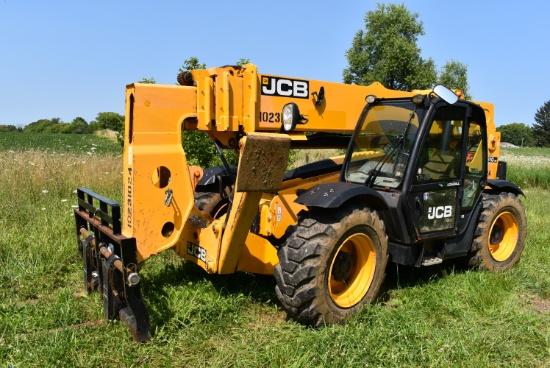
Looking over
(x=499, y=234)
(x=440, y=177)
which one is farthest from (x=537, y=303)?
(x=440, y=177)

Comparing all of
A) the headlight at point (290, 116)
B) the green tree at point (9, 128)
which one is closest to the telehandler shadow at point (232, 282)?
the headlight at point (290, 116)

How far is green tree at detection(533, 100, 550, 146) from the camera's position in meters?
79.2

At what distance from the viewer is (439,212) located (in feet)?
16.2

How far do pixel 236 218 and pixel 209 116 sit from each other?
88 cm

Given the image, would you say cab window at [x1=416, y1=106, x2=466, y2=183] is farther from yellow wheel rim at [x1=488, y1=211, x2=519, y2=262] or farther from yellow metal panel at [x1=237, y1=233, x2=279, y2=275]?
yellow metal panel at [x1=237, y1=233, x2=279, y2=275]

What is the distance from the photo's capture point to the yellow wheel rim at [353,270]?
4.27 meters

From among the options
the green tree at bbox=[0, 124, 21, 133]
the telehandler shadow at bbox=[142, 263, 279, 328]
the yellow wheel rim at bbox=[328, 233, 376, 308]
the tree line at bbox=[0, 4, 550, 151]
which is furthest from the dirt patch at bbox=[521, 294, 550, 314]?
the green tree at bbox=[0, 124, 21, 133]

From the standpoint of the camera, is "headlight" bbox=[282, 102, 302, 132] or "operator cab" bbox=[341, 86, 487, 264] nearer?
"headlight" bbox=[282, 102, 302, 132]

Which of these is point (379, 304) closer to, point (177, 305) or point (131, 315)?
point (177, 305)

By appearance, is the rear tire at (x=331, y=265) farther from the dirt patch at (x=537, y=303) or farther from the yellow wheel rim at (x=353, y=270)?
the dirt patch at (x=537, y=303)

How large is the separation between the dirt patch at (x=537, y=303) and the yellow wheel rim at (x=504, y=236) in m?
0.83

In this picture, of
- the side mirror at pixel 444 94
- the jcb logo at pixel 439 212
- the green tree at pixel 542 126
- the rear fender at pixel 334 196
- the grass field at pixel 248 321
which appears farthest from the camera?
the green tree at pixel 542 126

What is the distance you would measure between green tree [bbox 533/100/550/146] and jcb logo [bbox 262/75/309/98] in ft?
280

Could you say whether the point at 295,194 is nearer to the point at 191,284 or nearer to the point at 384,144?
the point at 384,144
